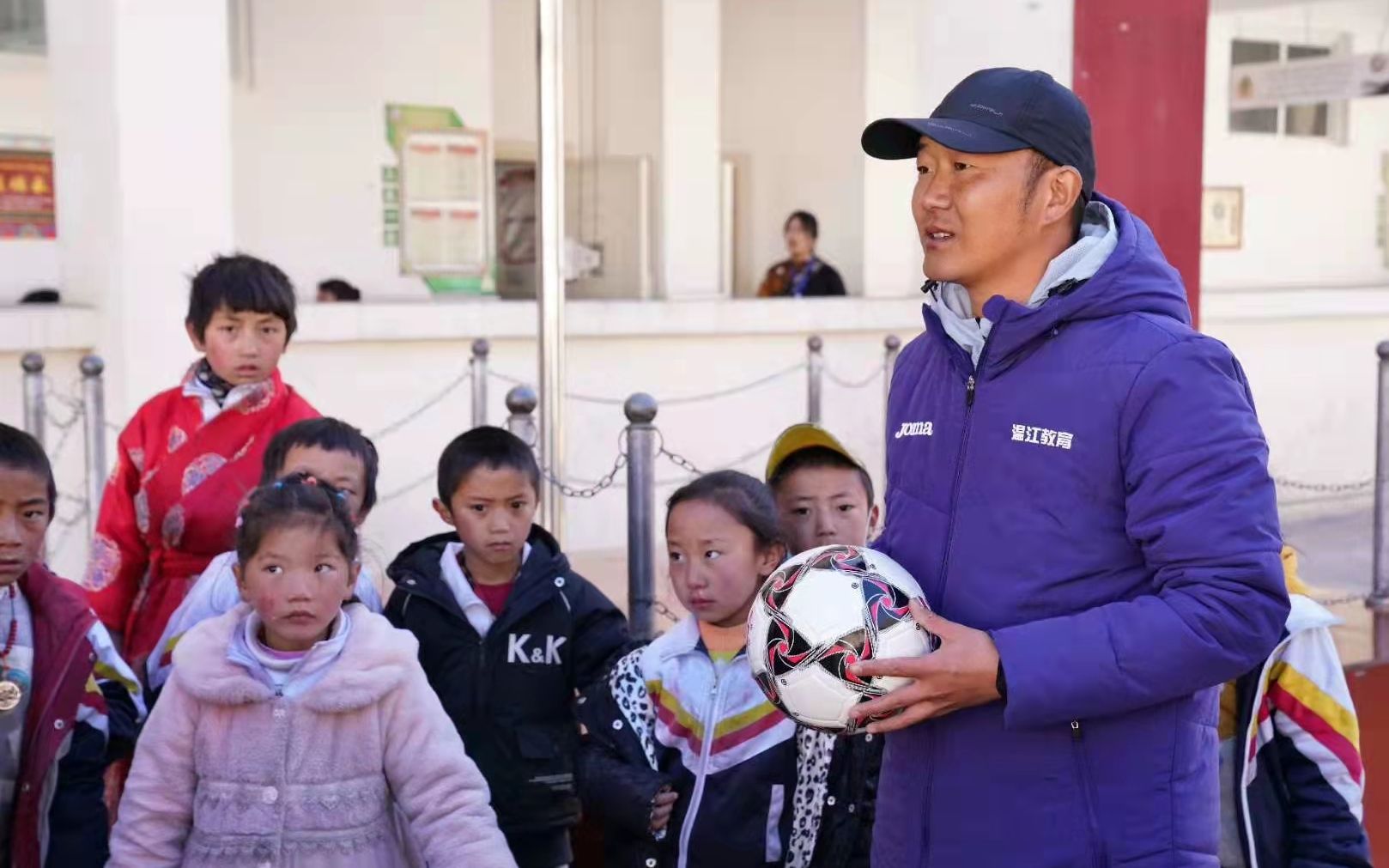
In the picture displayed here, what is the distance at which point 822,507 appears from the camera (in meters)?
3.68

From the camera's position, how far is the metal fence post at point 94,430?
20.7 feet

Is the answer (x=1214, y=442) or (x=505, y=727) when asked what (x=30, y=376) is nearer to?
(x=505, y=727)

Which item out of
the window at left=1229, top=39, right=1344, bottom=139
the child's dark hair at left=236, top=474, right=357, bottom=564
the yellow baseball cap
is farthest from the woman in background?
the child's dark hair at left=236, top=474, right=357, bottom=564

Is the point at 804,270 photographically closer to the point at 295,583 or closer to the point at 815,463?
the point at 815,463

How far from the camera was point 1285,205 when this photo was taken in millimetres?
13359

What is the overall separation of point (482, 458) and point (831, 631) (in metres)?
1.50

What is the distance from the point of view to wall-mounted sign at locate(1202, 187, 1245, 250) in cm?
1288

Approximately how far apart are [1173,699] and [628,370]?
841 cm

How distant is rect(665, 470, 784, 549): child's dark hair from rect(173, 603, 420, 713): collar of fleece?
2.05ft

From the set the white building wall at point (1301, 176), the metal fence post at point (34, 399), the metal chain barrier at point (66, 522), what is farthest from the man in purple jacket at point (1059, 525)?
the white building wall at point (1301, 176)

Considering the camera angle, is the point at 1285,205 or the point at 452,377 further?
the point at 1285,205

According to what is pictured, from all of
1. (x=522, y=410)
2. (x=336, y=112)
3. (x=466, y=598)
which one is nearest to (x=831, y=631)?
(x=466, y=598)

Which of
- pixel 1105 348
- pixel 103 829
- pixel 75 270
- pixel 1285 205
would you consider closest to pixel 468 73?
pixel 75 270

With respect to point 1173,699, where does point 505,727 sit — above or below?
below
